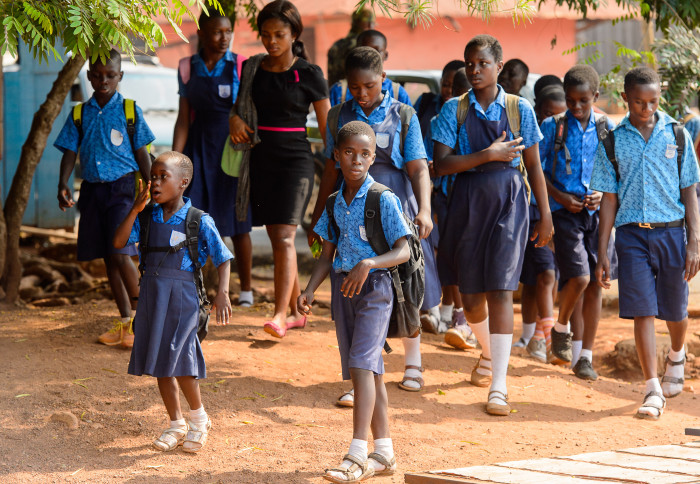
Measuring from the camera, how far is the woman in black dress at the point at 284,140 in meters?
6.11

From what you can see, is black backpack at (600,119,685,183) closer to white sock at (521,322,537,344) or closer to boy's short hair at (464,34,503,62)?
boy's short hair at (464,34,503,62)

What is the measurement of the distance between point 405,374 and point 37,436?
2183 millimetres

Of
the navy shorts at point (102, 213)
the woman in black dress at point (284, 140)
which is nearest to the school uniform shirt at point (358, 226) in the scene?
the woman in black dress at point (284, 140)

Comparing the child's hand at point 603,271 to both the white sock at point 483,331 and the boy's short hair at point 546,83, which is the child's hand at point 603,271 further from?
the boy's short hair at point 546,83

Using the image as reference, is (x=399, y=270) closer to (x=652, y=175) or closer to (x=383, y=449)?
(x=383, y=449)

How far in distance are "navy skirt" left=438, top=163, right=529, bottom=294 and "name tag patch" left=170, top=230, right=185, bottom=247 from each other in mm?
1798

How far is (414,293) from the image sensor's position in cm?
439

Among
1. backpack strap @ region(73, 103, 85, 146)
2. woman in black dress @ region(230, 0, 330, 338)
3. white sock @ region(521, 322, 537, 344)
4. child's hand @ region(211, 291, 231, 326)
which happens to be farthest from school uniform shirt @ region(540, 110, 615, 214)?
backpack strap @ region(73, 103, 85, 146)

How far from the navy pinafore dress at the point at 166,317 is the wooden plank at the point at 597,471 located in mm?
1559

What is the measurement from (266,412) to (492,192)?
1.80 m

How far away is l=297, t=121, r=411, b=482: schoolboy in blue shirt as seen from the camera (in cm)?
412

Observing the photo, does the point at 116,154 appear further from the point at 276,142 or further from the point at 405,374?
the point at 405,374

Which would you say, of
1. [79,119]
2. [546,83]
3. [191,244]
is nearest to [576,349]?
[546,83]

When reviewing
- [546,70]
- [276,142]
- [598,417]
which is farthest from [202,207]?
[546,70]
